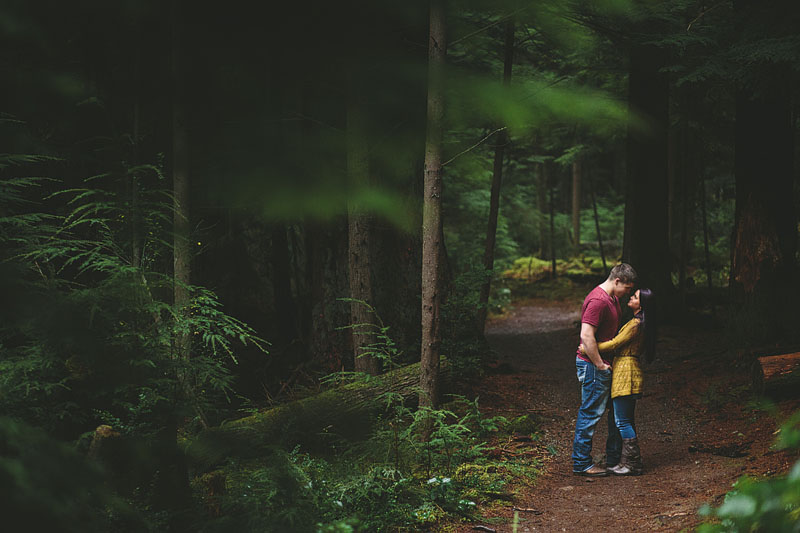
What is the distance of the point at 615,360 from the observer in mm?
6566

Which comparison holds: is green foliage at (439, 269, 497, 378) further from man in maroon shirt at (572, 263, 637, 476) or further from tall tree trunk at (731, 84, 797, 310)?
tall tree trunk at (731, 84, 797, 310)

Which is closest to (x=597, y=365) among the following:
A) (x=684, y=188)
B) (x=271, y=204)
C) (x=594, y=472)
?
(x=594, y=472)

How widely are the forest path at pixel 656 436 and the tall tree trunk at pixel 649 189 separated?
1.42 meters

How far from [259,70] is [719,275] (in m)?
21.2

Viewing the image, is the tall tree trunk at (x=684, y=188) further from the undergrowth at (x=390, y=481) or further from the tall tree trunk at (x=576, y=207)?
the undergrowth at (x=390, y=481)

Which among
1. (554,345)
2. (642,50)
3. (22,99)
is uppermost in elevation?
(642,50)

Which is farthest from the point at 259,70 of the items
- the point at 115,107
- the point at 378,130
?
the point at 115,107

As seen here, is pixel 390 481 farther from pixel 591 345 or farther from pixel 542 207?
pixel 542 207

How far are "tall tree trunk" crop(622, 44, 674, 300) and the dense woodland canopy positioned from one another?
67 mm

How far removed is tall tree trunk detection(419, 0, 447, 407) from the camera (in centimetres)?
639

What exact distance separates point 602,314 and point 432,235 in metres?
2.09

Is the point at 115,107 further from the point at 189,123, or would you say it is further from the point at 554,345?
the point at 554,345

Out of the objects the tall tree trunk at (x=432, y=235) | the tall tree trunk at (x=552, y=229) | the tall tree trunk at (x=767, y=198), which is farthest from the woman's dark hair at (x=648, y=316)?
the tall tree trunk at (x=552, y=229)

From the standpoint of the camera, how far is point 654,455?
711 cm
